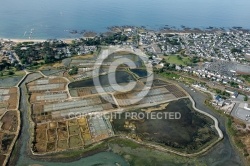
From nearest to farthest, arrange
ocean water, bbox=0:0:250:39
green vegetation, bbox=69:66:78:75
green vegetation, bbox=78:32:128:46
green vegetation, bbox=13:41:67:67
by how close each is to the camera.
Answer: green vegetation, bbox=69:66:78:75, green vegetation, bbox=13:41:67:67, green vegetation, bbox=78:32:128:46, ocean water, bbox=0:0:250:39

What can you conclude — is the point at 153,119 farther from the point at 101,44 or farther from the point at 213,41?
the point at 213,41

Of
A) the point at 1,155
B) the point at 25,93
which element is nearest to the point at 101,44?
the point at 25,93

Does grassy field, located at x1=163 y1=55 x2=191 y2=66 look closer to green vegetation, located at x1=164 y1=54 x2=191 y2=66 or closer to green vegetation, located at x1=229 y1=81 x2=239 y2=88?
green vegetation, located at x1=164 y1=54 x2=191 y2=66

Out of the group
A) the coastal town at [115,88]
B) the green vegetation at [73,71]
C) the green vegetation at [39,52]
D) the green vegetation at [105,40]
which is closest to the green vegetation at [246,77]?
the coastal town at [115,88]

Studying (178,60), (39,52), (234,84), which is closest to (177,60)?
(178,60)

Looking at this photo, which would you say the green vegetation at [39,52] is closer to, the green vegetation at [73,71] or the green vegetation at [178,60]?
the green vegetation at [73,71]

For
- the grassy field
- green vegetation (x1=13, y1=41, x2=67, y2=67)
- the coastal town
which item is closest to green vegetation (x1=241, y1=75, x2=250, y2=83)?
the coastal town
